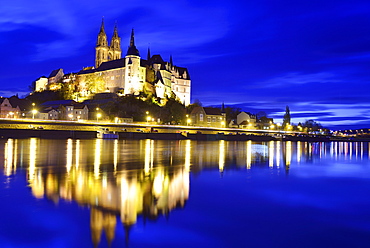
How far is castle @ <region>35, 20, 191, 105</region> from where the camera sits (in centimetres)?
9788

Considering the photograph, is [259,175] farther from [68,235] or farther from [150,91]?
[150,91]

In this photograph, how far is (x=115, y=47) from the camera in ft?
425

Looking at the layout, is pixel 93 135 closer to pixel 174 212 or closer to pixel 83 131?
pixel 83 131

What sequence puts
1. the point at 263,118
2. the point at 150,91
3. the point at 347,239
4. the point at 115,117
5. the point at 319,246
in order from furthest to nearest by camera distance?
the point at 263,118 → the point at 150,91 → the point at 115,117 → the point at 347,239 → the point at 319,246

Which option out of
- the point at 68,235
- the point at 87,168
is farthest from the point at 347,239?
the point at 87,168

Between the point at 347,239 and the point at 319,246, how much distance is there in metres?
0.86

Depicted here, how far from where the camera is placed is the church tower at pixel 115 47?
12850 cm

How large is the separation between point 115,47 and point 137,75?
38121 mm

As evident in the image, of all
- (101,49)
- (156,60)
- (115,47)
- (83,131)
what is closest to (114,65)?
(156,60)

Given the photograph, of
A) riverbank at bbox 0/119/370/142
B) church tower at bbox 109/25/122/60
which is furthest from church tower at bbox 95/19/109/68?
riverbank at bbox 0/119/370/142

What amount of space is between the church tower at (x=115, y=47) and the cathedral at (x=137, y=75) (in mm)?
1682

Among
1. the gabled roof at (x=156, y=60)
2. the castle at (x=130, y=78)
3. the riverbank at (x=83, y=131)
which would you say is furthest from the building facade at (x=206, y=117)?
the gabled roof at (x=156, y=60)

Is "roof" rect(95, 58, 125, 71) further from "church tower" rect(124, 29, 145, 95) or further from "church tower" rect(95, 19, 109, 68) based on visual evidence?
"church tower" rect(95, 19, 109, 68)

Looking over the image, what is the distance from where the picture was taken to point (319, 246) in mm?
5609
